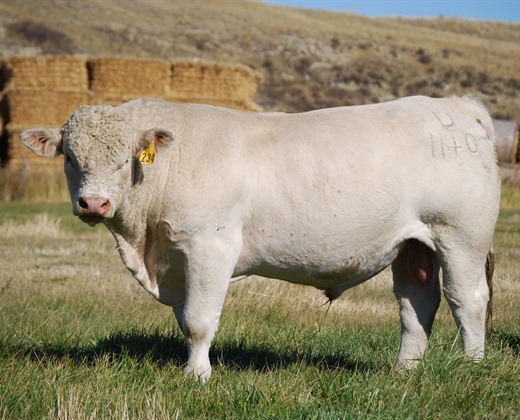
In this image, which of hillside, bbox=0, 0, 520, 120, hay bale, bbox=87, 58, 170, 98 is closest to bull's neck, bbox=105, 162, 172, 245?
hay bale, bbox=87, 58, 170, 98

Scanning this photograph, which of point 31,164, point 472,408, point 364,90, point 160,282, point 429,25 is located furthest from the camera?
point 429,25

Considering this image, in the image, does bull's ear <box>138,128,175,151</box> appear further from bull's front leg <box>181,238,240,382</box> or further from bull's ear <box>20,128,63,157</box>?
bull's front leg <box>181,238,240,382</box>

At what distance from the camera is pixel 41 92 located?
24.3m

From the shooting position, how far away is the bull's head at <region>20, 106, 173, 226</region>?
5.38 m

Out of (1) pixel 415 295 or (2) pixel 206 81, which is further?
(2) pixel 206 81

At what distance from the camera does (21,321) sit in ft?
24.2

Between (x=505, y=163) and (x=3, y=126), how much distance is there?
15.1 meters

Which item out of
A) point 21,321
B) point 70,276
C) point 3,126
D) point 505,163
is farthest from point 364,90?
point 21,321

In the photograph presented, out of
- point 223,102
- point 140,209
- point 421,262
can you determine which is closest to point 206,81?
point 223,102

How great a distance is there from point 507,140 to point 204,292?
76.6 ft

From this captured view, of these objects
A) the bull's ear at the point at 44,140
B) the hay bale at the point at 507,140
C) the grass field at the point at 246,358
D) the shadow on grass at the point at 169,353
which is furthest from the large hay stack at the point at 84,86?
the bull's ear at the point at 44,140

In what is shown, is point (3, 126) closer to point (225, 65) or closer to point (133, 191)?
point (225, 65)

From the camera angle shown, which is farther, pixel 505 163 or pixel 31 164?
pixel 505 163

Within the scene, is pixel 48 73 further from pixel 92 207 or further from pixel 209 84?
pixel 92 207
